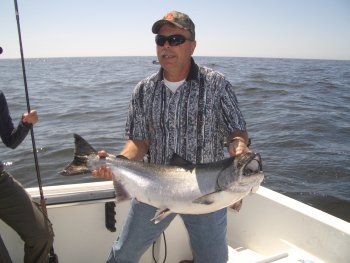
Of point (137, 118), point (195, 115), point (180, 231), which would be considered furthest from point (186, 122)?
point (180, 231)

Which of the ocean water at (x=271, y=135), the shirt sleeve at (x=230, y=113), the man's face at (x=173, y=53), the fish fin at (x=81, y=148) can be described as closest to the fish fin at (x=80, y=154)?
the fish fin at (x=81, y=148)

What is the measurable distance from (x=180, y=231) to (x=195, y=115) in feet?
6.43

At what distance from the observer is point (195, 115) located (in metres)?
3.40

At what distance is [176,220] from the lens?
15.4 ft

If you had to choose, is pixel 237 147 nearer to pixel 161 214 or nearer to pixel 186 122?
pixel 186 122

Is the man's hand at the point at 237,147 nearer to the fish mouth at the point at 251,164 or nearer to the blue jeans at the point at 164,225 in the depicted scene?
the fish mouth at the point at 251,164

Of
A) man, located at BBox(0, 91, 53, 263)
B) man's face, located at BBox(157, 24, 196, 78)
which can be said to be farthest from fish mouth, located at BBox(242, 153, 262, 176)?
man, located at BBox(0, 91, 53, 263)

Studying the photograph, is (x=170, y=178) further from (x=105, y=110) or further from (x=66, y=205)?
(x=105, y=110)

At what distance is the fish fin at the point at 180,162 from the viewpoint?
3113 millimetres

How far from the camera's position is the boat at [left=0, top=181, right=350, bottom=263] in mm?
4055

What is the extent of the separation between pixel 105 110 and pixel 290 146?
905 centimetres

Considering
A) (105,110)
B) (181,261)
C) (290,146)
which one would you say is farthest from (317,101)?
(181,261)

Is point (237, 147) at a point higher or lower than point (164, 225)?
higher

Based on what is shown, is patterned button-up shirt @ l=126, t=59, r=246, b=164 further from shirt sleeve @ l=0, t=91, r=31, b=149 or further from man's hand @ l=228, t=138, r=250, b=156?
shirt sleeve @ l=0, t=91, r=31, b=149
